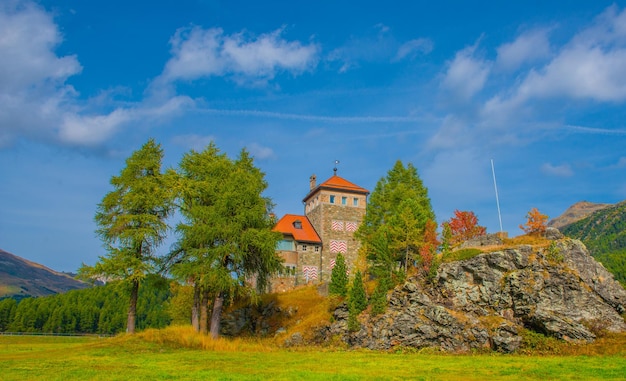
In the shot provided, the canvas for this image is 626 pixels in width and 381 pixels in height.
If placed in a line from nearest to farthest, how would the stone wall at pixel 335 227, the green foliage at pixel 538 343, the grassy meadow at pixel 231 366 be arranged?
1. the grassy meadow at pixel 231 366
2. the green foliage at pixel 538 343
3. the stone wall at pixel 335 227

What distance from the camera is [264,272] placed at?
32906mm

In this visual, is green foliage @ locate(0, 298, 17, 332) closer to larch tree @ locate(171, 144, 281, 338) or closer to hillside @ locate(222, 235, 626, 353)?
larch tree @ locate(171, 144, 281, 338)

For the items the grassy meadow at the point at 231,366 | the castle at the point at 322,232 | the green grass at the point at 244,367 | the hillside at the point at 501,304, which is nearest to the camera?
the green grass at the point at 244,367

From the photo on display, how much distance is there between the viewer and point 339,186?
5753 cm

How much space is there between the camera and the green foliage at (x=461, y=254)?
32.9 metres

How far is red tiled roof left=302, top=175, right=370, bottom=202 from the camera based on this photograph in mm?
57141

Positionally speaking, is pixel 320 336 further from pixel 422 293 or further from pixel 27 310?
pixel 27 310

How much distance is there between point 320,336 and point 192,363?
18485 mm

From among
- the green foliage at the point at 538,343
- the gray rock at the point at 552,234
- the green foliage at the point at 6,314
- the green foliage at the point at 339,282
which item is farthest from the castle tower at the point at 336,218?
the green foliage at the point at 6,314

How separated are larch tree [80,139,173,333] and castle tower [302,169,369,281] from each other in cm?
2678

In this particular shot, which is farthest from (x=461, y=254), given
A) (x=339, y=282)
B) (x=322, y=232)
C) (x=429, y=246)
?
(x=322, y=232)

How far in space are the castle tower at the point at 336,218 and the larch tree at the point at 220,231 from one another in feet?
74.2

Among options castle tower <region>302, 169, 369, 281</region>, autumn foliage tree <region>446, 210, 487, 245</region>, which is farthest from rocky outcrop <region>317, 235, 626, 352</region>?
castle tower <region>302, 169, 369, 281</region>

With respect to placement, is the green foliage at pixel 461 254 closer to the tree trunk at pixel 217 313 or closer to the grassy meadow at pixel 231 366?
the grassy meadow at pixel 231 366
